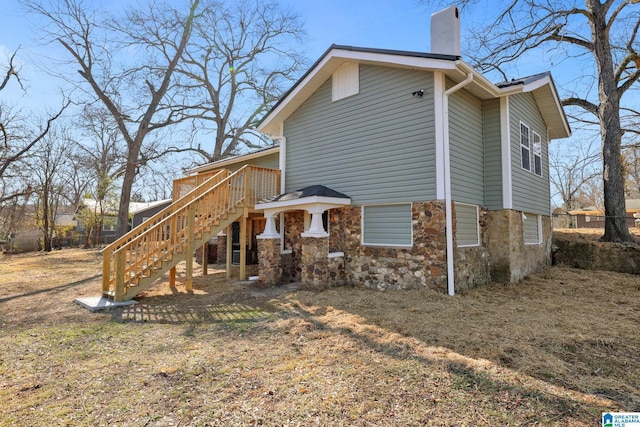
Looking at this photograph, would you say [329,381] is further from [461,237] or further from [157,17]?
[157,17]

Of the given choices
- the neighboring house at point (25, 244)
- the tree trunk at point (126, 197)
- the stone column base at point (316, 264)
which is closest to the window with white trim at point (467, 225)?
the stone column base at point (316, 264)

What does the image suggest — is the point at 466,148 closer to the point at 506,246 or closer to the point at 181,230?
the point at 506,246

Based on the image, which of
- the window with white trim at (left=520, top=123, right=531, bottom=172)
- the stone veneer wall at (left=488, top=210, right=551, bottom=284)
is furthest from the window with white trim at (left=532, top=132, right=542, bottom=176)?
the stone veneer wall at (left=488, top=210, right=551, bottom=284)

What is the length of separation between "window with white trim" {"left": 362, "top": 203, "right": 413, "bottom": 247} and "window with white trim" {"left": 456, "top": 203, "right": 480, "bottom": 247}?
3.46 feet

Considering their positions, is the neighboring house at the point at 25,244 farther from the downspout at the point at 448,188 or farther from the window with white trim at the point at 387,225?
the downspout at the point at 448,188

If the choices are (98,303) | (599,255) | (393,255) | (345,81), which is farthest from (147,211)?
(599,255)

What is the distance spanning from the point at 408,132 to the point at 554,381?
5.38m

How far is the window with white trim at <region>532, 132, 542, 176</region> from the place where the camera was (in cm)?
993

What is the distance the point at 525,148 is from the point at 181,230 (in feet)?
30.2

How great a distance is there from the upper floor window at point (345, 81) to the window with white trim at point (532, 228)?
5.60 metres

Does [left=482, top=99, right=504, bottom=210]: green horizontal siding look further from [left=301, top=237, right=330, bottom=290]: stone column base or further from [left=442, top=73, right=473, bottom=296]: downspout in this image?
[left=301, top=237, right=330, bottom=290]: stone column base

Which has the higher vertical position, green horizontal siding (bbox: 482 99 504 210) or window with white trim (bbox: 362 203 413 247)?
green horizontal siding (bbox: 482 99 504 210)

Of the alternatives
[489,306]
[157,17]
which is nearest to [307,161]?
[489,306]

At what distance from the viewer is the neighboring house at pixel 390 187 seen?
22.8 ft
